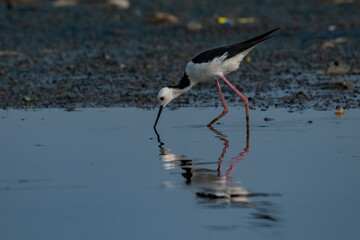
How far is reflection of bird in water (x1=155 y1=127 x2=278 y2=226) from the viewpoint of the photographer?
16.7 ft

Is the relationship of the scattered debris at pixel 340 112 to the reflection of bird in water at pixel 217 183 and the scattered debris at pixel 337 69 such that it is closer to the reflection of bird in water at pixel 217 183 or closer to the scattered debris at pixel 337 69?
the reflection of bird in water at pixel 217 183

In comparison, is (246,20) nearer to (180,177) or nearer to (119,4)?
(119,4)

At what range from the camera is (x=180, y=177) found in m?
6.09

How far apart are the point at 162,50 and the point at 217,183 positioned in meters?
9.22

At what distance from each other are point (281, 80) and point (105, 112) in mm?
3252

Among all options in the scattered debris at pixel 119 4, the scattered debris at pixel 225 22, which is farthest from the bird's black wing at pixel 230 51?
the scattered debris at pixel 119 4

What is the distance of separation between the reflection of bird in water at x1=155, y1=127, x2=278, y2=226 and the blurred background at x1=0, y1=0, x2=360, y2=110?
309 cm

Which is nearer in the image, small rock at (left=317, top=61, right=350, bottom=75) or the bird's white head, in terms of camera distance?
the bird's white head

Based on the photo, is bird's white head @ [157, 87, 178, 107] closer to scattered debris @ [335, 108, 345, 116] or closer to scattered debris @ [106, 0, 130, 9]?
scattered debris @ [335, 108, 345, 116]

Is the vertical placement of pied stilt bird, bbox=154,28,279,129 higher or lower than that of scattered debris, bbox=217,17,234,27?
lower

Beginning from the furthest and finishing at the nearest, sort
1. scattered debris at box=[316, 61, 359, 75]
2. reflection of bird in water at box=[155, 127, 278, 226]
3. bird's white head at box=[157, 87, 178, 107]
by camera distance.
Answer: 1. scattered debris at box=[316, 61, 359, 75]
2. bird's white head at box=[157, 87, 178, 107]
3. reflection of bird in water at box=[155, 127, 278, 226]

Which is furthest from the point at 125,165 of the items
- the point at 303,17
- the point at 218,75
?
the point at 303,17

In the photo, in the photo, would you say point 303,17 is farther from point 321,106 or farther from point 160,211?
point 160,211

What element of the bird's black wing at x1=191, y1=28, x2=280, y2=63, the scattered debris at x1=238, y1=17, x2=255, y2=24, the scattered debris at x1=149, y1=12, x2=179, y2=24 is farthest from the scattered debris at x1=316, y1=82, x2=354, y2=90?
→ the scattered debris at x1=149, y1=12, x2=179, y2=24
